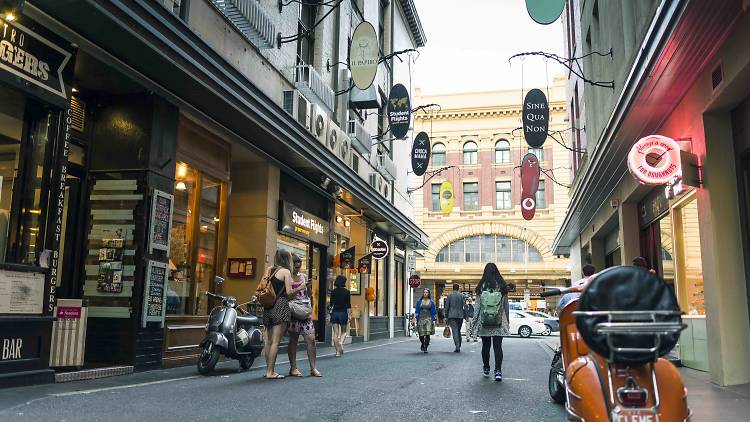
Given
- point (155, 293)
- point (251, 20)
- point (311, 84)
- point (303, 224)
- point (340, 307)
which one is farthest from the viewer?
point (303, 224)

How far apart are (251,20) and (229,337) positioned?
19.6 ft

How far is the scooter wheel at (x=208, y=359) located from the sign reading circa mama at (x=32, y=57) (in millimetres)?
3801

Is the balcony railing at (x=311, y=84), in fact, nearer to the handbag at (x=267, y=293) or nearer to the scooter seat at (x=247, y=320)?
the scooter seat at (x=247, y=320)

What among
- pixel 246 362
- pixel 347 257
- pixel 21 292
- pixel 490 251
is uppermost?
pixel 490 251

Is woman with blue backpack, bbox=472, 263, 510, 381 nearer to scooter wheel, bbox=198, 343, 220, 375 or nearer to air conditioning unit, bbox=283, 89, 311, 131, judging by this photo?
scooter wheel, bbox=198, 343, 220, 375

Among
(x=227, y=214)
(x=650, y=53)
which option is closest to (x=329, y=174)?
(x=227, y=214)

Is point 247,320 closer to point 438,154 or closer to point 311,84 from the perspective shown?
point 311,84

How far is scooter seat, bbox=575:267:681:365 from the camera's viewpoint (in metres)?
3.33

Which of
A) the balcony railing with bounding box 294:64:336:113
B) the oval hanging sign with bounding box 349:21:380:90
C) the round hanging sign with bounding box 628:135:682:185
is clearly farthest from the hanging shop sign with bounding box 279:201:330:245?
the round hanging sign with bounding box 628:135:682:185

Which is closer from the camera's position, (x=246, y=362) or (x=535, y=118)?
(x=246, y=362)

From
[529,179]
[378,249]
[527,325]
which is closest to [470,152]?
[527,325]

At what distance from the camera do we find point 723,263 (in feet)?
26.8

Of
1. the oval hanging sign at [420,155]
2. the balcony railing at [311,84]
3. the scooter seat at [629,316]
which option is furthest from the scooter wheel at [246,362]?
the oval hanging sign at [420,155]

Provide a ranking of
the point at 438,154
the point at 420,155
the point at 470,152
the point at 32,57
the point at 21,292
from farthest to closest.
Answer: the point at 438,154, the point at 470,152, the point at 420,155, the point at 32,57, the point at 21,292
